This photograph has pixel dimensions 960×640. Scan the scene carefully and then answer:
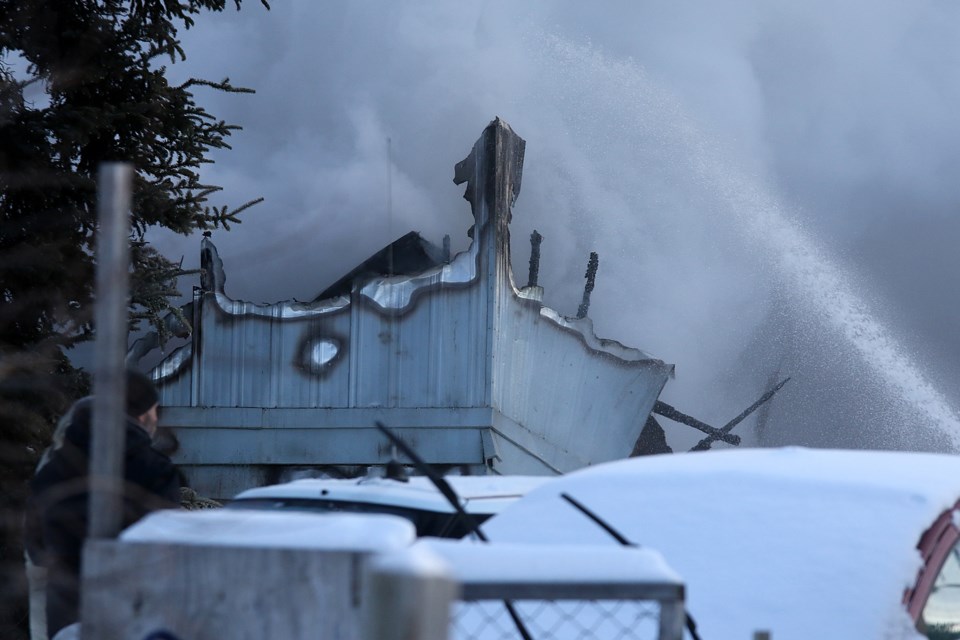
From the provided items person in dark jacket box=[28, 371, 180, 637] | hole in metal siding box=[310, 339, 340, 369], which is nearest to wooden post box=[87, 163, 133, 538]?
person in dark jacket box=[28, 371, 180, 637]

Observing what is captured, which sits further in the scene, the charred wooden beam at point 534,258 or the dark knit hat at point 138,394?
the charred wooden beam at point 534,258

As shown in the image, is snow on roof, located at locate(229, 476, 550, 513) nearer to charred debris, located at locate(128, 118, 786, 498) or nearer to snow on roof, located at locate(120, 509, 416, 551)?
snow on roof, located at locate(120, 509, 416, 551)

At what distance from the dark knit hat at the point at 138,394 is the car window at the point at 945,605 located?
2.80 meters

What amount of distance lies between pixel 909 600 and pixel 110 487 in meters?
2.22

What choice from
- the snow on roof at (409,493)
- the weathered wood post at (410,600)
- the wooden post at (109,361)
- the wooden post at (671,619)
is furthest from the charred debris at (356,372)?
the weathered wood post at (410,600)

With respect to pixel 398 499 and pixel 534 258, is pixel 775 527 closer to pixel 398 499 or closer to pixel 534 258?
pixel 398 499

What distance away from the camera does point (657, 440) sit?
1416cm

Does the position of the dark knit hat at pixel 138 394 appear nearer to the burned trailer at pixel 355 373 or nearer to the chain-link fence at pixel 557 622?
the chain-link fence at pixel 557 622

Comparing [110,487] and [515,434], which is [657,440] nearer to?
[515,434]

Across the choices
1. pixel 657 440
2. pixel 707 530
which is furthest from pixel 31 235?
pixel 657 440

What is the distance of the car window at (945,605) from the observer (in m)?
3.07

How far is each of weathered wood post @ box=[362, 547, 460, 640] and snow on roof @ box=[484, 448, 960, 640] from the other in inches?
74.6

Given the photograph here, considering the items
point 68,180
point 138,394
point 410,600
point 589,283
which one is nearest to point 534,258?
point 589,283

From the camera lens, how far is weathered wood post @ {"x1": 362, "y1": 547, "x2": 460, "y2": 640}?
1338 millimetres
